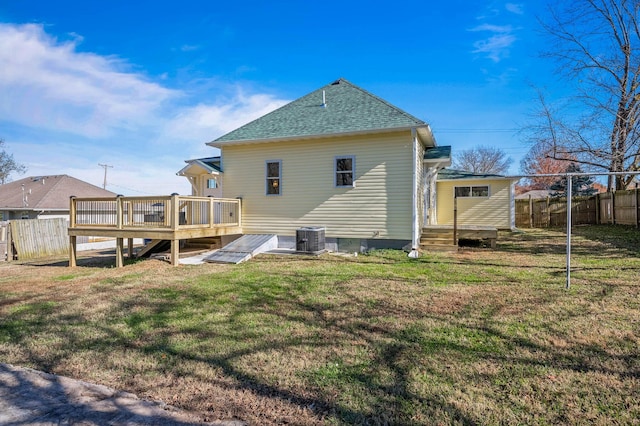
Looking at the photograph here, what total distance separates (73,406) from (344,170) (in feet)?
29.5

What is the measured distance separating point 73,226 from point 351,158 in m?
8.95

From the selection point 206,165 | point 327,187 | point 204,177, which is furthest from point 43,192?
point 327,187

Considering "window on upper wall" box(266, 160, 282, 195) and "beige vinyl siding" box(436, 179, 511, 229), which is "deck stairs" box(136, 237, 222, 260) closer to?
"window on upper wall" box(266, 160, 282, 195)

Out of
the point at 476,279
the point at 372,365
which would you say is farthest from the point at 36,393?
the point at 476,279

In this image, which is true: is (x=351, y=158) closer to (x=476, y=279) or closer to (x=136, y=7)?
(x=476, y=279)

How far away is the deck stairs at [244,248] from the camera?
32.1 feet

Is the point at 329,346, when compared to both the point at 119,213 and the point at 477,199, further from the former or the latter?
the point at 477,199

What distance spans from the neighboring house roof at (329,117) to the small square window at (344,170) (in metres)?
0.92

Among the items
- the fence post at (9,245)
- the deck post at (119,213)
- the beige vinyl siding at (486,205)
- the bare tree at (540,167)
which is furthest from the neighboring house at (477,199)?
the fence post at (9,245)

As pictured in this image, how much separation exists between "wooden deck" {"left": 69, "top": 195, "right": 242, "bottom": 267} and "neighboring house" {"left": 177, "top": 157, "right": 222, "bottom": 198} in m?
1.41

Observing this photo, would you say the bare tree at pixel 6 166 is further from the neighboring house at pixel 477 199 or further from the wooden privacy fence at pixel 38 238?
the neighboring house at pixel 477 199

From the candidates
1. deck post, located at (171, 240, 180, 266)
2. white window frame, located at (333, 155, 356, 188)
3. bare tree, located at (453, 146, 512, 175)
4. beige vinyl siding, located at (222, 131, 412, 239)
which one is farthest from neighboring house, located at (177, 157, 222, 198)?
bare tree, located at (453, 146, 512, 175)

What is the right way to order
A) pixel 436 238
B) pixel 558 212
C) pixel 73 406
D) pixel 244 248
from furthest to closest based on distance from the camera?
1. pixel 558 212
2. pixel 436 238
3. pixel 244 248
4. pixel 73 406

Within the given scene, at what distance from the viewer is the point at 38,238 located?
15.2m
